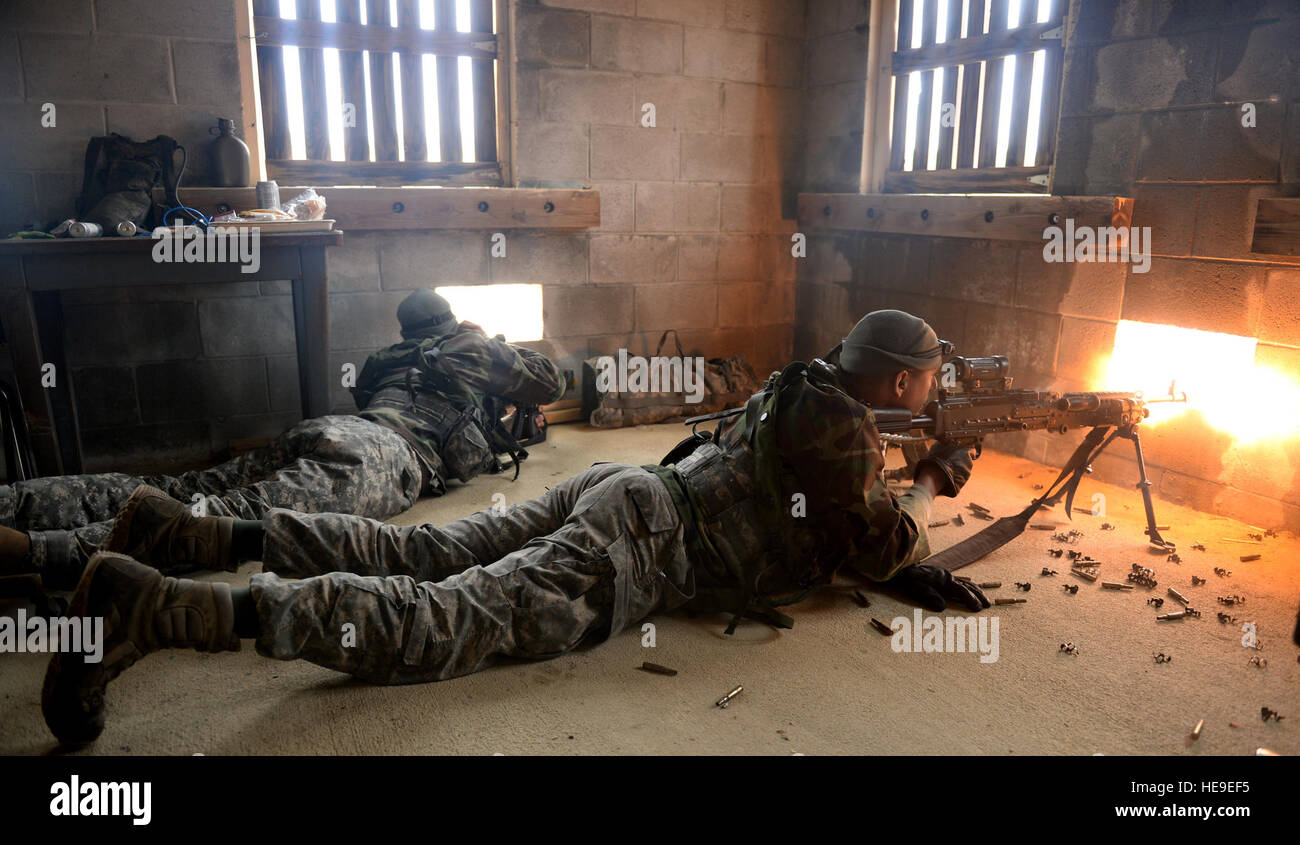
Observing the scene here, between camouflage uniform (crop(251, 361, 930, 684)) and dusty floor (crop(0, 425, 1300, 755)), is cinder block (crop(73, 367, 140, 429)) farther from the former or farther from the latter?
camouflage uniform (crop(251, 361, 930, 684))

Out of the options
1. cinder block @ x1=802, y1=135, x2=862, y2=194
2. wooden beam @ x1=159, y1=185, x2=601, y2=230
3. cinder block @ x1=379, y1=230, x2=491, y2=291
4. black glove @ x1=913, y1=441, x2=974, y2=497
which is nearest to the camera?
black glove @ x1=913, y1=441, x2=974, y2=497

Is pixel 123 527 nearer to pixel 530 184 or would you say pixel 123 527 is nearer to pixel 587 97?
pixel 530 184

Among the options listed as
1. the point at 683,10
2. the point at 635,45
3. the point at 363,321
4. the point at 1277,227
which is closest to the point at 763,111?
the point at 683,10

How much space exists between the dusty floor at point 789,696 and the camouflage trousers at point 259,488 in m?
0.26

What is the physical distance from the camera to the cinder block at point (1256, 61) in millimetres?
3166

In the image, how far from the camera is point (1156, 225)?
3.68m

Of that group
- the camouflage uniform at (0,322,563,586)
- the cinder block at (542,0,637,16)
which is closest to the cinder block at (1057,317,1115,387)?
the camouflage uniform at (0,322,563,586)

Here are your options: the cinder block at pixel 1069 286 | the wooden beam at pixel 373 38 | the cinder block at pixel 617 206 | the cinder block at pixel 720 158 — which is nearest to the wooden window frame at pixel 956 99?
the cinder block at pixel 1069 286

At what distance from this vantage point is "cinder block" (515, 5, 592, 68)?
15.4ft

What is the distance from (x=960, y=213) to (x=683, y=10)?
1.99m

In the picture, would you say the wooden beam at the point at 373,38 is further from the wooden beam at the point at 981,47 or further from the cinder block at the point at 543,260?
the wooden beam at the point at 981,47

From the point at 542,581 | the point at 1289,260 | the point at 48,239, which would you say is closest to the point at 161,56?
the point at 48,239

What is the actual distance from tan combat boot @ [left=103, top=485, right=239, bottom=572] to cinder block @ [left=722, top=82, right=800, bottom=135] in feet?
13.2

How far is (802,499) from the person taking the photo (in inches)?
94.0
